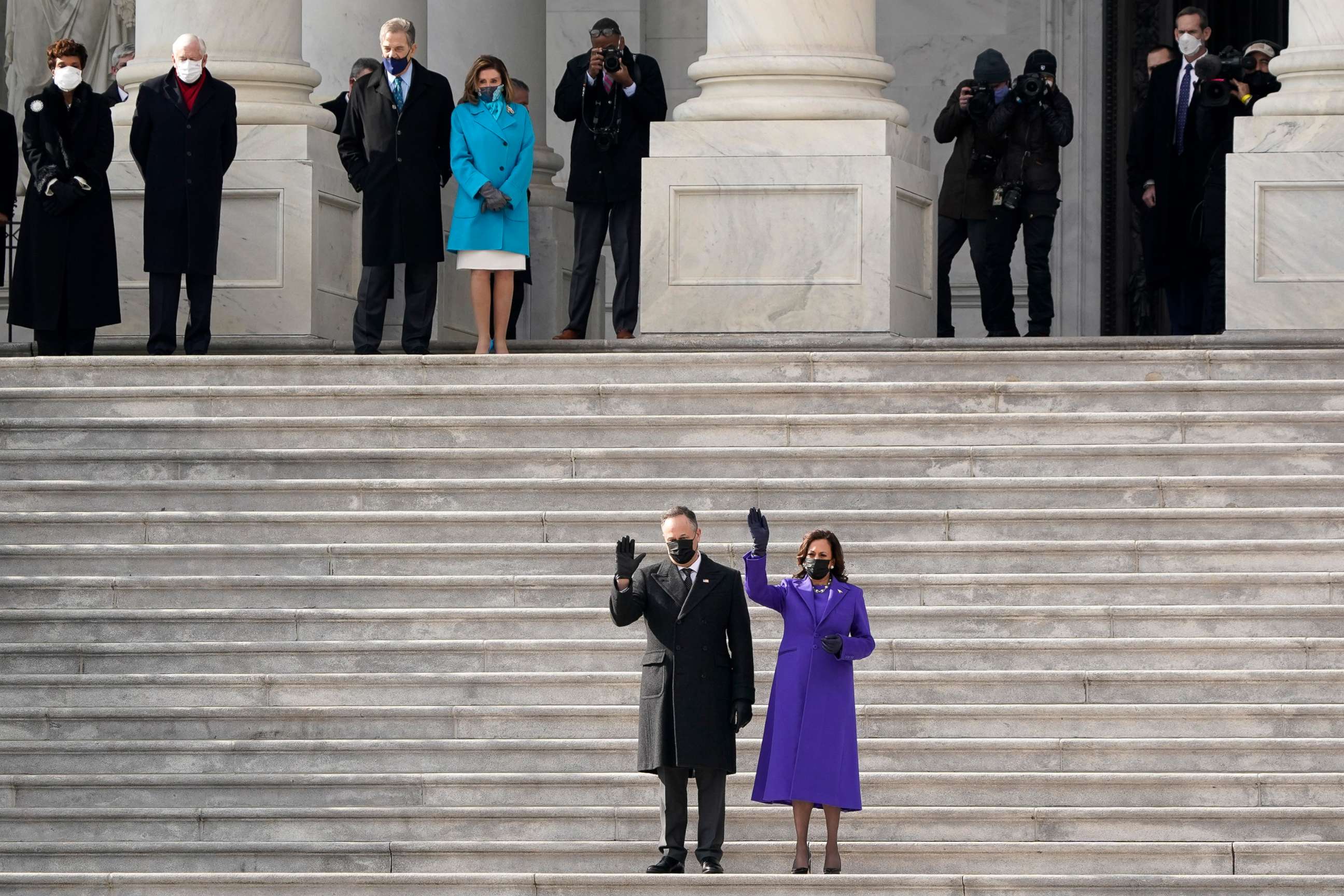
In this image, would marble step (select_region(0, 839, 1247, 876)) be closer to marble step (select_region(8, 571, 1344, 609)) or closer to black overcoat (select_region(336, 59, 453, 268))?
marble step (select_region(8, 571, 1344, 609))

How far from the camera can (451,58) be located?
20.8m

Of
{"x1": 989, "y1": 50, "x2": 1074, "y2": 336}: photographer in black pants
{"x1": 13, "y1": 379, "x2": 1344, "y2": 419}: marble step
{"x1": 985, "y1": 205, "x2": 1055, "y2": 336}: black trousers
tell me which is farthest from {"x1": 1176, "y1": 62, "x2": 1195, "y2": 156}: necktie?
{"x1": 13, "y1": 379, "x2": 1344, "y2": 419}: marble step

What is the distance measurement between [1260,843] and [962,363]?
12.8 feet

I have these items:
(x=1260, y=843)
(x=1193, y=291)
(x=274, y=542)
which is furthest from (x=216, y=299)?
(x=1260, y=843)

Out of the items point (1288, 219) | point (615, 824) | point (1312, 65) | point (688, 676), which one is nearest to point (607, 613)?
point (615, 824)

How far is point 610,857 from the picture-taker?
35.4 ft

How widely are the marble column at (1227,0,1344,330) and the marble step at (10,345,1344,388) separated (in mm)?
1370

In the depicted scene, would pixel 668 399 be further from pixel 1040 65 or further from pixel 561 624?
pixel 1040 65

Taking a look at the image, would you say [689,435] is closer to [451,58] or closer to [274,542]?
[274,542]

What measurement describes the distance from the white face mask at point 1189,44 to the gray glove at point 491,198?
4.11 metres

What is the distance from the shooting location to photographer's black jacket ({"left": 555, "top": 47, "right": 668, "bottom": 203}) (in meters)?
16.6

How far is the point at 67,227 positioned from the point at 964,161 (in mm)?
5487

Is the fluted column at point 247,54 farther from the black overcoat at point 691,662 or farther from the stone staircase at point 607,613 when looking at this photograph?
the black overcoat at point 691,662

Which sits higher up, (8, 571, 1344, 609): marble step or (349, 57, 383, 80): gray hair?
(349, 57, 383, 80): gray hair
